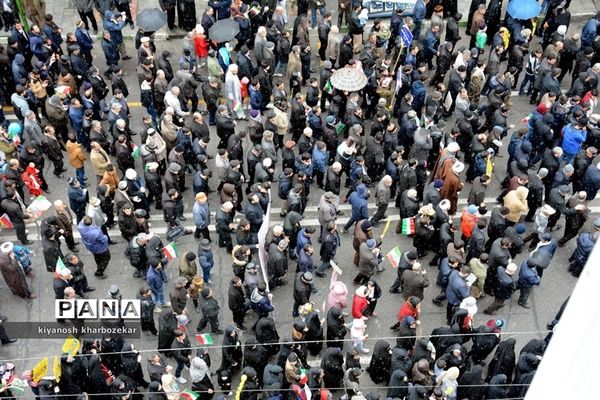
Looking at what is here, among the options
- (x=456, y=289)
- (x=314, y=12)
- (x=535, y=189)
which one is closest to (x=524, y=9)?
(x=314, y=12)

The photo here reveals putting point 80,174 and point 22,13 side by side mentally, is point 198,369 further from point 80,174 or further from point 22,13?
point 22,13

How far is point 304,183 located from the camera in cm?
1592

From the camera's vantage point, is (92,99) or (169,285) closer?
(169,285)

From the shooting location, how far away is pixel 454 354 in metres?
12.5

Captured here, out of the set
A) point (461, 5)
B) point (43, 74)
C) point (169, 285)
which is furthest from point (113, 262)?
point (461, 5)

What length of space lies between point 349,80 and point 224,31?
3.47m

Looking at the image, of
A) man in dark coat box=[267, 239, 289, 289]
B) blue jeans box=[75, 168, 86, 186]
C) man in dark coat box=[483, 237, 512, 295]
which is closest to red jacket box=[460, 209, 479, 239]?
man in dark coat box=[483, 237, 512, 295]

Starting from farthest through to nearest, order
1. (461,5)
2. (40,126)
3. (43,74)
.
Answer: (461,5)
(43,74)
(40,126)

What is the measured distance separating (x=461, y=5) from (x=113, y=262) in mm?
12809

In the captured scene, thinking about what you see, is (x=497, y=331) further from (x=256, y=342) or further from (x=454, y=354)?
(x=256, y=342)

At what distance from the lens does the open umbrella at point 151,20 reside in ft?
61.7

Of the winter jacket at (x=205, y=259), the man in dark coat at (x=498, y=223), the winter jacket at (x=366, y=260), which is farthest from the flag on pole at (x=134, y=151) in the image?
the man in dark coat at (x=498, y=223)

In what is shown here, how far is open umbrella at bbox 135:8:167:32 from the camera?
18.8m

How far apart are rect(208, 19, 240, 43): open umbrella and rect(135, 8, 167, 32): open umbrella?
1240 mm
